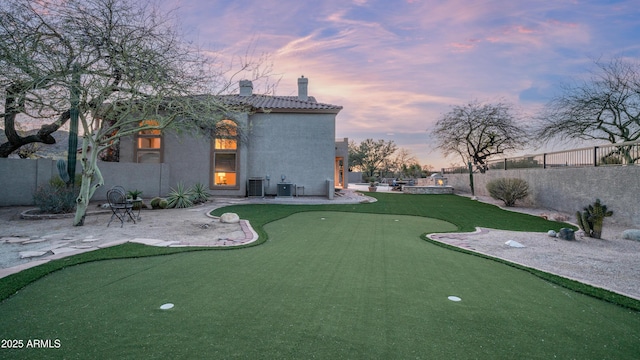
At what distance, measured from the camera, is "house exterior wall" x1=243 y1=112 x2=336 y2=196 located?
51.1ft

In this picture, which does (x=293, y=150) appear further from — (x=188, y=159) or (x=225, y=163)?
(x=188, y=159)

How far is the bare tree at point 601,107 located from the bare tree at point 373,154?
1091 inches

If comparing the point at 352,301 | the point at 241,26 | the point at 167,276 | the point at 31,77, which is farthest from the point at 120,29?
the point at 352,301

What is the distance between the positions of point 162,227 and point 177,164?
28.4 feet

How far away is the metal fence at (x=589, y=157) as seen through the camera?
879 centimetres

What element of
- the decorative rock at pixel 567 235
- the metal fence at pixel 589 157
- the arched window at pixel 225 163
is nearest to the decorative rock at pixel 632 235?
the decorative rock at pixel 567 235

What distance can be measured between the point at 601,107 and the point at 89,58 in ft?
64.3

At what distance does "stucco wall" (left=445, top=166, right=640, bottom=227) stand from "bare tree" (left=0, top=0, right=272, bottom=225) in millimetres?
11893

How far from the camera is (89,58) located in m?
7.27

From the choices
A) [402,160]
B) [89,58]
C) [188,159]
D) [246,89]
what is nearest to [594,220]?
[89,58]

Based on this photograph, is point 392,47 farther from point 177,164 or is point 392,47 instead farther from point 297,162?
point 177,164

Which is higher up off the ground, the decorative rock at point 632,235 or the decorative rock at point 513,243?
the decorative rock at point 632,235

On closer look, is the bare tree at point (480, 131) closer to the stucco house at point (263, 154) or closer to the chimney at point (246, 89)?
the stucco house at point (263, 154)

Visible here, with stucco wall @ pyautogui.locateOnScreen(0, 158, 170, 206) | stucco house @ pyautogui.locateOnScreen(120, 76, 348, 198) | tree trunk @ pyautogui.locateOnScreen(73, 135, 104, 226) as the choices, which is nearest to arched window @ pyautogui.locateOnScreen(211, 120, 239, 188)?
stucco house @ pyautogui.locateOnScreen(120, 76, 348, 198)
